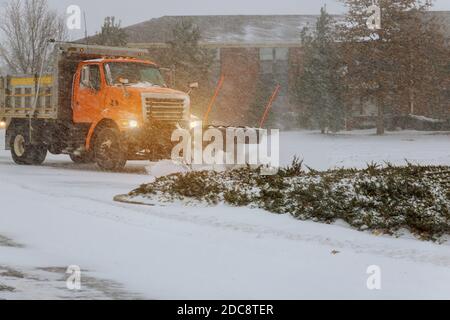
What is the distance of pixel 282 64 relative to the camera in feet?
211

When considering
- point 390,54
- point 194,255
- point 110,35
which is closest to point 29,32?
point 110,35

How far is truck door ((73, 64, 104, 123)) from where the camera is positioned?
19.2 meters

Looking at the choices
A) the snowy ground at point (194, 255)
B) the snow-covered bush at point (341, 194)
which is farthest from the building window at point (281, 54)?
the snowy ground at point (194, 255)

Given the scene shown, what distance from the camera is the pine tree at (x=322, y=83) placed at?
51.4m

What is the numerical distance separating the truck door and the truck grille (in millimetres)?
1346

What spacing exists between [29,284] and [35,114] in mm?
14451

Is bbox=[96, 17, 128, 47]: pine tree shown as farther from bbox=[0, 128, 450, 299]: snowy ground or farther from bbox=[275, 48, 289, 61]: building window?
bbox=[0, 128, 450, 299]: snowy ground

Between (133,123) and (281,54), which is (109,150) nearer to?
(133,123)

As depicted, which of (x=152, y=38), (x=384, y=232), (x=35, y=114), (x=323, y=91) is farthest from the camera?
(x=152, y=38)

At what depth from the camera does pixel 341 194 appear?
35.8ft

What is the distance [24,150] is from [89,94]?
3657 mm

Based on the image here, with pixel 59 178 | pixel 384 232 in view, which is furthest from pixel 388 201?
pixel 59 178
